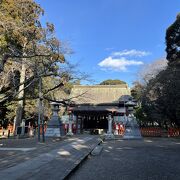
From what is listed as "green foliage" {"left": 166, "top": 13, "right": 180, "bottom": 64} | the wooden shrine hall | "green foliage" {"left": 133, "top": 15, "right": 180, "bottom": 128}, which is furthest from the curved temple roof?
"green foliage" {"left": 166, "top": 13, "right": 180, "bottom": 64}

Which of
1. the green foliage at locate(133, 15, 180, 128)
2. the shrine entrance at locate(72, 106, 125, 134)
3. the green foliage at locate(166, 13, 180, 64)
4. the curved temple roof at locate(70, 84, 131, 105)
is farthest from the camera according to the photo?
the curved temple roof at locate(70, 84, 131, 105)

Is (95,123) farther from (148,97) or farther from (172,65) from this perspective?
(172,65)

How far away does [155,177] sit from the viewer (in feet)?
21.6

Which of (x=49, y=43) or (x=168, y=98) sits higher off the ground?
(x=49, y=43)

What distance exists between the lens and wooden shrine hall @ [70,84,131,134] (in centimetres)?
2923

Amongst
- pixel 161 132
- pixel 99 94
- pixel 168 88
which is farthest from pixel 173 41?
pixel 99 94

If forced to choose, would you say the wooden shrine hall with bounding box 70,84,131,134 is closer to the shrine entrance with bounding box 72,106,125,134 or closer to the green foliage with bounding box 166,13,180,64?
the shrine entrance with bounding box 72,106,125,134

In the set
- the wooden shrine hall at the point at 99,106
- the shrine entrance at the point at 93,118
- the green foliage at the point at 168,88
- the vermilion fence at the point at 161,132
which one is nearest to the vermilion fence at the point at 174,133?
the vermilion fence at the point at 161,132

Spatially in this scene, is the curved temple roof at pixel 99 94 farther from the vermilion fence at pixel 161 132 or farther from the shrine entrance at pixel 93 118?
the vermilion fence at pixel 161 132

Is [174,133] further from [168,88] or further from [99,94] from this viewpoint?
[99,94]

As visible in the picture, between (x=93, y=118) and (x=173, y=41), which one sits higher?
(x=173, y=41)

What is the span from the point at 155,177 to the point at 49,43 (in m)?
11.9

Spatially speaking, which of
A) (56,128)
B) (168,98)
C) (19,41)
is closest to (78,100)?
(56,128)

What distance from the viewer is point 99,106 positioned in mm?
30578
